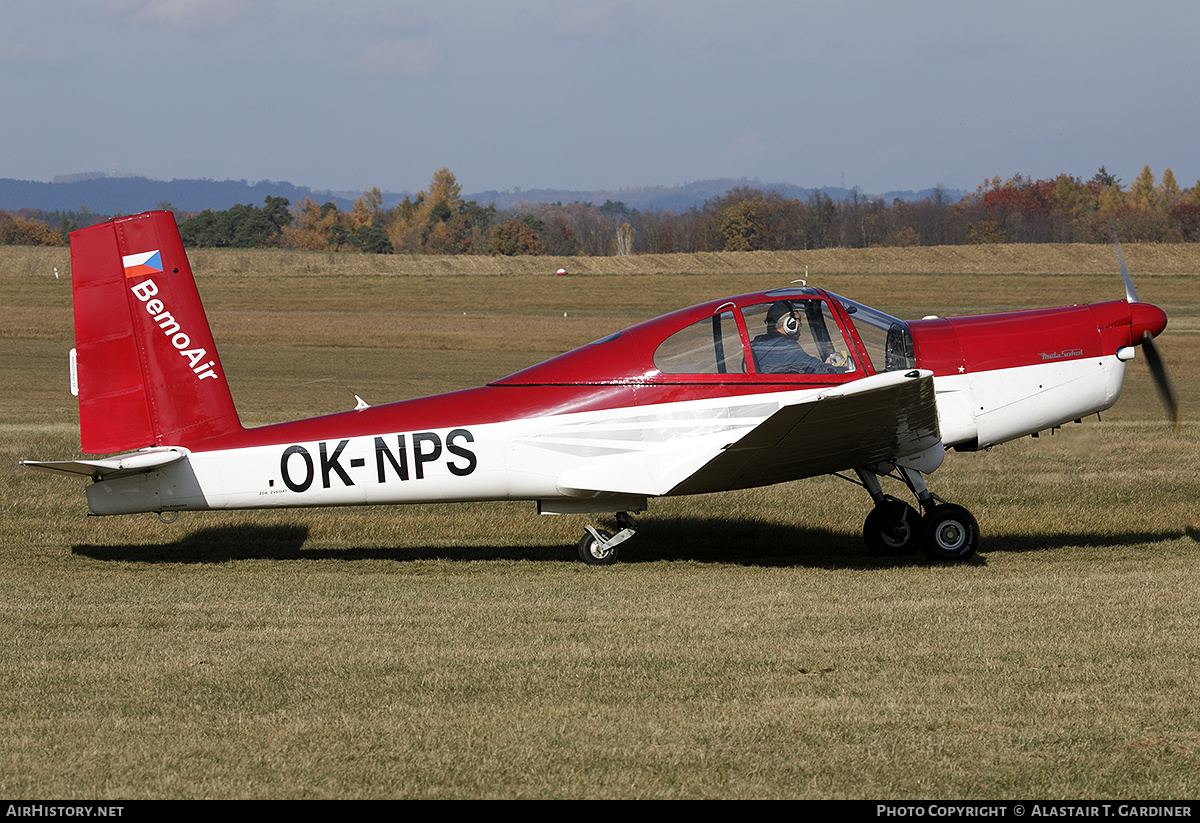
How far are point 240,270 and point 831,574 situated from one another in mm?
74828

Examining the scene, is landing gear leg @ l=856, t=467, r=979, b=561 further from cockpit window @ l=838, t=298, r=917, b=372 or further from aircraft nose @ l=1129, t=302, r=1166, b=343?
aircraft nose @ l=1129, t=302, r=1166, b=343

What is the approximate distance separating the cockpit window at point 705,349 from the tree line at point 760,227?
103323 mm

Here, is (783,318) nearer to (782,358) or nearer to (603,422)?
(782,358)

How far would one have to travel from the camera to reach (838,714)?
4980 mm

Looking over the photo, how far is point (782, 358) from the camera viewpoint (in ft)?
28.3

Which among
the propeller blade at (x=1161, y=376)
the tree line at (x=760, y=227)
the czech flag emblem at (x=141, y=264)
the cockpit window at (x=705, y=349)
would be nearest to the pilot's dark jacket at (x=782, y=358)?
the cockpit window at (x=705, y=349)

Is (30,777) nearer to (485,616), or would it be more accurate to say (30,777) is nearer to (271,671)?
(271,671)

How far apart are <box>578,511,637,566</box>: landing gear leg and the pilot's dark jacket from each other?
175 cm

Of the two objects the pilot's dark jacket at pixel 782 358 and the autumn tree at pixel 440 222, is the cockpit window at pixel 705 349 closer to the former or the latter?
the pilot's dark jacket at pixel 782 358

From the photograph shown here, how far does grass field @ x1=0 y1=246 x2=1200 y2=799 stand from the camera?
14.3 feet

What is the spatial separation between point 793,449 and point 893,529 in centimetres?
170

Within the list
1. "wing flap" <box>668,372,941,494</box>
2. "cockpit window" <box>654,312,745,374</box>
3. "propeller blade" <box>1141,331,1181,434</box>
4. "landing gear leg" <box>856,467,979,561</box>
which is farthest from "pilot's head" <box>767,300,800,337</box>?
"propeller blade" <box>1141,331,1181,434</box>

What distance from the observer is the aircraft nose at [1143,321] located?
9.19m
